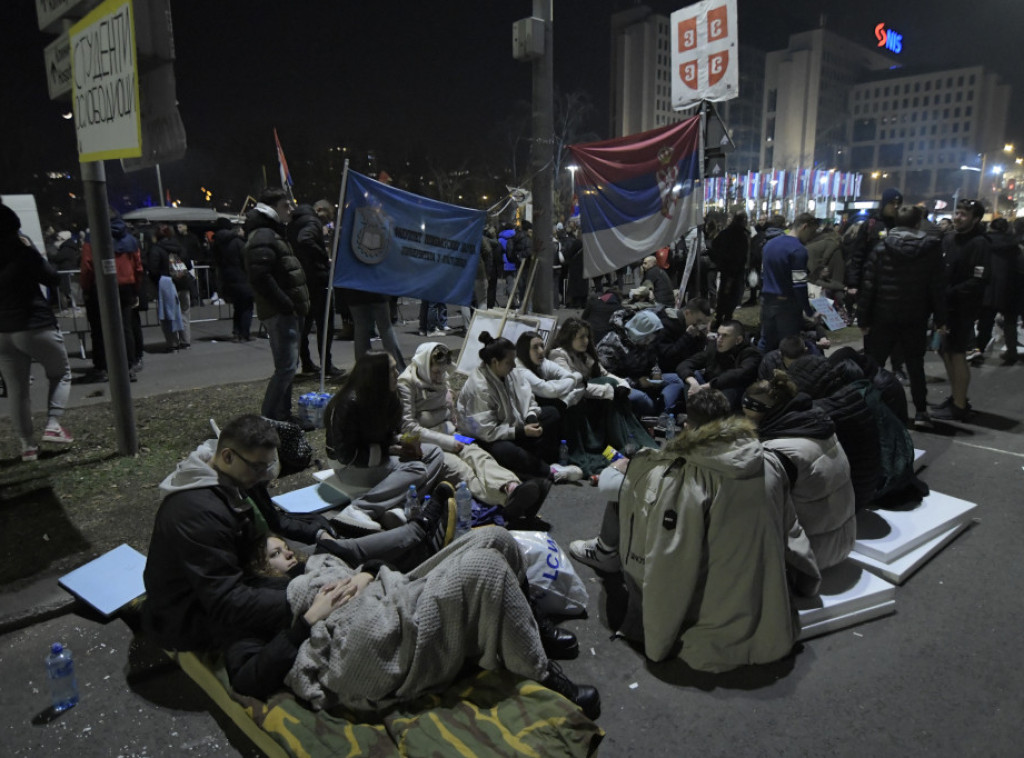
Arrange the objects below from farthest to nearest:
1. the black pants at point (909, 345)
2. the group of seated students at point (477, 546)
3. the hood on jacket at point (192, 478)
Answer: the black pants at point (909, 345) → the hood on jacket at point (192, 478) → the group of seated students at point (477, 546)

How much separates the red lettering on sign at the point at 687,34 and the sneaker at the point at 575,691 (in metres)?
8.93

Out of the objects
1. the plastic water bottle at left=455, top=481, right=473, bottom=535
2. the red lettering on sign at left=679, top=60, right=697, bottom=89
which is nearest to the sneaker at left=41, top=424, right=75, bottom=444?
the plastic water bottle at left=455, top=481, right=473, bottom=535

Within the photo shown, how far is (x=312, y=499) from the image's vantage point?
199 inches

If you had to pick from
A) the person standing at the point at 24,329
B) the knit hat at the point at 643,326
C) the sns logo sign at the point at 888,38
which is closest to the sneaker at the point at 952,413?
the knit hat at the point at 643,326

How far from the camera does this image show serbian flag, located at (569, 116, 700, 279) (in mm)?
8219

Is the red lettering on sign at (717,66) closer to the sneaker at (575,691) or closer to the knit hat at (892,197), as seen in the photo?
the knit hat at (892,197)

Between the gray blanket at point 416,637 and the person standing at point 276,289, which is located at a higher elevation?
the person standing at point 276,289

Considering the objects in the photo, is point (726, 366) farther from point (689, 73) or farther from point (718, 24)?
point (718, 24)

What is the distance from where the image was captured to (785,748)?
2.80 meters

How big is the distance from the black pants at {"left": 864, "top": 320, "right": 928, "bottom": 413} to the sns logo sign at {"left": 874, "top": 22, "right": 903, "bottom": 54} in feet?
436

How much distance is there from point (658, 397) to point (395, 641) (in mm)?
4902

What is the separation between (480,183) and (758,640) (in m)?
50.3

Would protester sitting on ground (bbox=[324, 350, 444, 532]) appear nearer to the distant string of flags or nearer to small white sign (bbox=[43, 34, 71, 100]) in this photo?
small white sign (bbox=[43, 34, 71, 100])

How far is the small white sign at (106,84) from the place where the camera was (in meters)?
4.21
